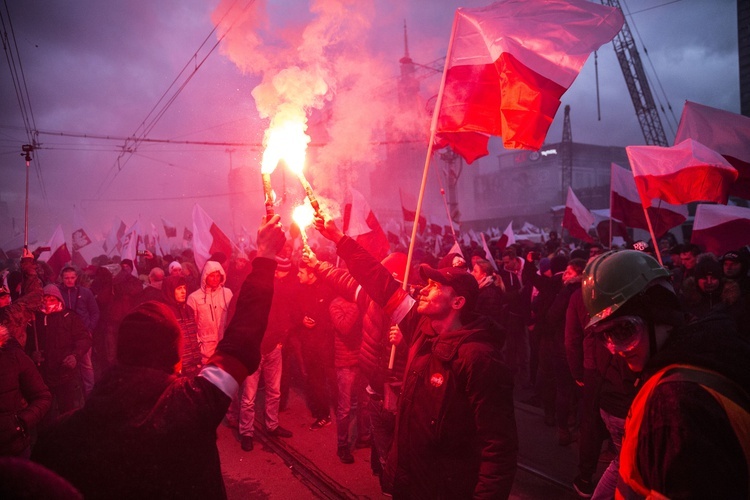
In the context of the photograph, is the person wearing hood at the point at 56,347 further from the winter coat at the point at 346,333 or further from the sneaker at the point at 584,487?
the sneaker at the point at 584,487

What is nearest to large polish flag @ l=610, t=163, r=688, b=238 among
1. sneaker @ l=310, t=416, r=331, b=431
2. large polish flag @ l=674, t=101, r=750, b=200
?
large polish flag @ l=674, t=101, r=750, b=200

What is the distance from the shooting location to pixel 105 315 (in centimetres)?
838

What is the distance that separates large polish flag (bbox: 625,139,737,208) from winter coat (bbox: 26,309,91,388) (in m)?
8.66

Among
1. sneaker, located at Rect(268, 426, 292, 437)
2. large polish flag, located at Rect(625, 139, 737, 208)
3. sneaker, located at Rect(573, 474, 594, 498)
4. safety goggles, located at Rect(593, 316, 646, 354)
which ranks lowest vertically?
sneaker, located at Rect(268, 426, 292, 437)

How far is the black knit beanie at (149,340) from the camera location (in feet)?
6.32

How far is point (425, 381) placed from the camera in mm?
2867

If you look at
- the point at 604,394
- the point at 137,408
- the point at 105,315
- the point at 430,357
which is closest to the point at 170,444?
the point at 137,408

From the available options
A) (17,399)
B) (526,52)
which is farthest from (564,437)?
(17,399)

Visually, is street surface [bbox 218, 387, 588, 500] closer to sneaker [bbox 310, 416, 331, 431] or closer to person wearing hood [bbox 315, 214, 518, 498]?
sneaker [bbox 310, 416, 331, 431]

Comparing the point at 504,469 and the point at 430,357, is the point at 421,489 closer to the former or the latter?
the point at 504,469

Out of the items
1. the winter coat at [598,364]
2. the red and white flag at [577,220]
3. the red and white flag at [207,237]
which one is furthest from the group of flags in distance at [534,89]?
the red and white flag at [207,237]

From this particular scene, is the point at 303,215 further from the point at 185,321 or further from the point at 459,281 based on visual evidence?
the point at 185,321

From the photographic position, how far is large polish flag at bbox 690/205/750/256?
798cm

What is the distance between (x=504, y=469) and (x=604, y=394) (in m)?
2.00
